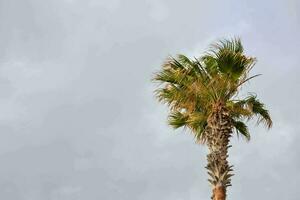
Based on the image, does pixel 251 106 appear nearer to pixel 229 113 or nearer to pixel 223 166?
pixel 229 113

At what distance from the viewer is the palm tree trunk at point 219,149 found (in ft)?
75.7

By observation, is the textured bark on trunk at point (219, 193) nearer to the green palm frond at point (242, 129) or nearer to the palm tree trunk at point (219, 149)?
the palm tree trunk at point (219, 149)

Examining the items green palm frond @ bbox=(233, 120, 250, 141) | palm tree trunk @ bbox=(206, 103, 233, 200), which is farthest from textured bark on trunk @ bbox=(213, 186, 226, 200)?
green palm frond @ bbox=(233, 120, 250, 141)

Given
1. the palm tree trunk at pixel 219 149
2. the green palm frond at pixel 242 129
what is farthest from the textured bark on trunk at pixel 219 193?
the green palm frond at pixel 242 129

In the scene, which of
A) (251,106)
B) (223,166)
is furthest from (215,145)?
(251,106)

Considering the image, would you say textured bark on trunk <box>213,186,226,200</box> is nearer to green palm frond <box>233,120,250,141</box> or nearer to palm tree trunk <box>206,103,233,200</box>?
palm tree trunk <box>206,103,233,200</box>

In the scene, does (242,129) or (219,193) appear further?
(242,129)

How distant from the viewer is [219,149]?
23.8m

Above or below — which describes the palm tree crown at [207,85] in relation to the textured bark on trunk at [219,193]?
above

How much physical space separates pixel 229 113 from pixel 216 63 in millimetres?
1966

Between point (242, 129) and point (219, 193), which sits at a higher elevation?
point (242, 129)

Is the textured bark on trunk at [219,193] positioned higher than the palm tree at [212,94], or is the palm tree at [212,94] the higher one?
the palm tree at [212,94]

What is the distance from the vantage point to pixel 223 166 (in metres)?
23.2

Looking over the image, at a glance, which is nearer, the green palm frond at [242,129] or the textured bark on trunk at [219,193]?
the textured bark on trunk at [219,193]
